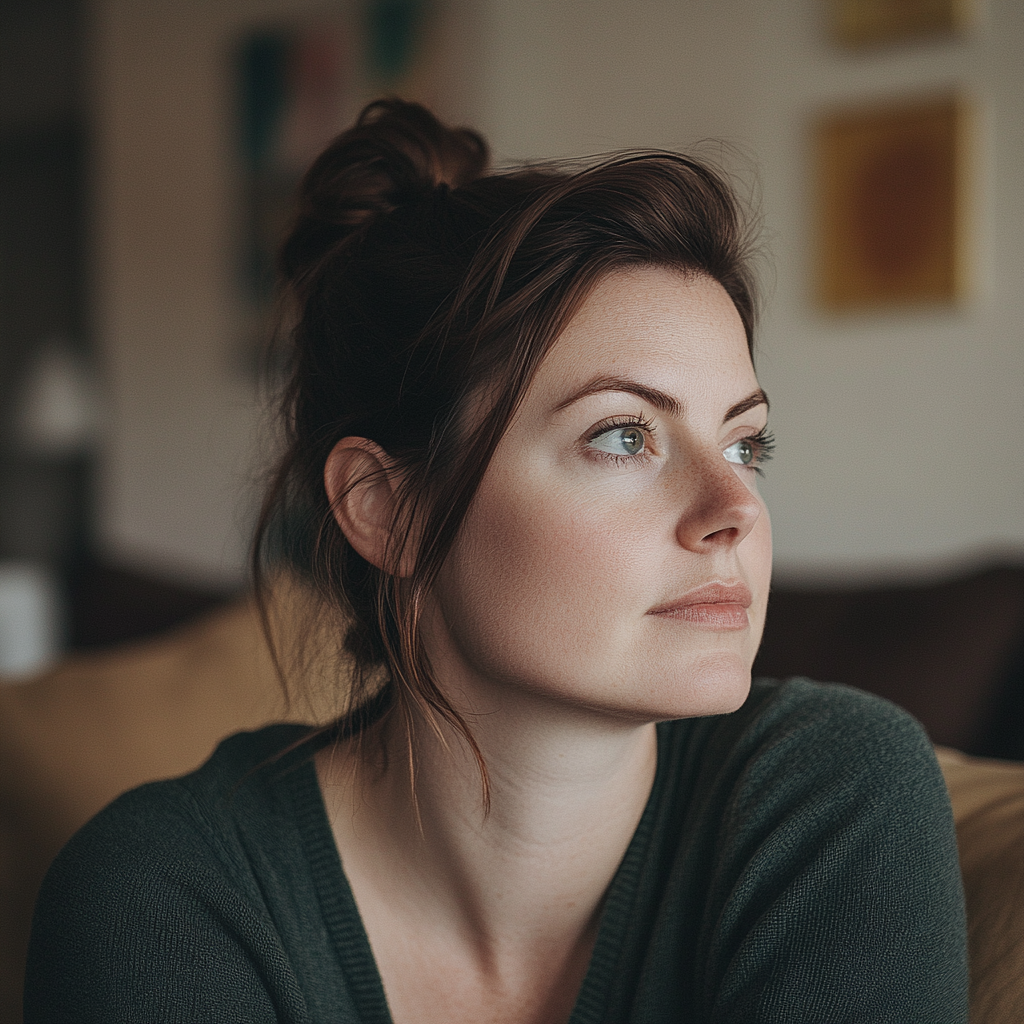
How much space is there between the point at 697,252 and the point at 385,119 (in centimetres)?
39

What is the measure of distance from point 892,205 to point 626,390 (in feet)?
5.47

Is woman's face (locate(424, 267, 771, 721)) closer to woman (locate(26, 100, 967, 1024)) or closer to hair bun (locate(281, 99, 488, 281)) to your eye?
woman (locate(26, 100, 967, 1024))

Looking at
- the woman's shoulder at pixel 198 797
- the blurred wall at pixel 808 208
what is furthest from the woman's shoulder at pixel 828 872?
the blurred wall at pixel 808 208

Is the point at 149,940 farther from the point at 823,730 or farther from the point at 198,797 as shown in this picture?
the point at 823,730

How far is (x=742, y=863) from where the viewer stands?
896 millimetres

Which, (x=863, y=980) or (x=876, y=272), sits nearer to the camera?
(x=863, y=980)

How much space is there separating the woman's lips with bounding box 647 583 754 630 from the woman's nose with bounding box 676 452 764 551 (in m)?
0.04

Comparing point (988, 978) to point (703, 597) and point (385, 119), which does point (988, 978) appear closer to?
point (703, 597)

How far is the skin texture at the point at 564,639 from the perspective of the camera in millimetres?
851

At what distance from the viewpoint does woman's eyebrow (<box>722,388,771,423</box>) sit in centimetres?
92

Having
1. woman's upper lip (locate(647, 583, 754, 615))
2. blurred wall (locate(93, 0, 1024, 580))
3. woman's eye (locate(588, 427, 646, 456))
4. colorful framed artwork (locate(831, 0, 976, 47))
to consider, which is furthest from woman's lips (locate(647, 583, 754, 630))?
colorful framed artwork (locate(831, 0, 976, 47))

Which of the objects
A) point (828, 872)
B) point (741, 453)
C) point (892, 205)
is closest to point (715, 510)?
point (741, 453)

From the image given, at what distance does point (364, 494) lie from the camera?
100cm

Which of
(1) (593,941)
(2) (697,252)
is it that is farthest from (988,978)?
(2) (697,252)
